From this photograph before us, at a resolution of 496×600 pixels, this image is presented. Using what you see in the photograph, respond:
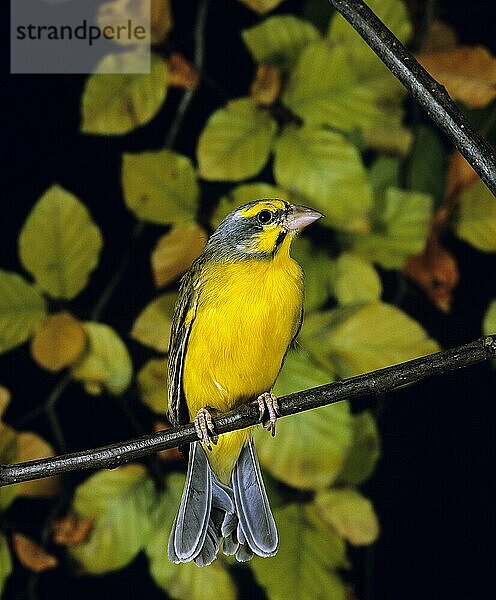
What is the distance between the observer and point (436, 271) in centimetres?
121

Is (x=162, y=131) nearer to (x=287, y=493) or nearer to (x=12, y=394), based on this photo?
(x=12, y=394)

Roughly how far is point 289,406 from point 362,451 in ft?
2.31

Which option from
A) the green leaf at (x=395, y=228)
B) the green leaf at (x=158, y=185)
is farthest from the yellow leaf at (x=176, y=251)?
the green leaf at (x=395, y=228)

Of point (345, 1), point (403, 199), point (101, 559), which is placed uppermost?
point (345, 1)

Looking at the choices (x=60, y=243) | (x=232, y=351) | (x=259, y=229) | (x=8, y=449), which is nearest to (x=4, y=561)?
(x=8, y=449)

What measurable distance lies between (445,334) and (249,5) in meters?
0.51

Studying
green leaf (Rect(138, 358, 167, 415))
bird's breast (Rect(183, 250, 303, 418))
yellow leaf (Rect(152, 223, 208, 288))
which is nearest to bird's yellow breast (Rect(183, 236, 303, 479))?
bird's breast (Rect(183, 250, 303, 418))

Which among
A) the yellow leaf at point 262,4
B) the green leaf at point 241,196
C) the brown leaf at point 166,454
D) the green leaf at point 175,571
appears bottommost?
the green leaf at point 175,571

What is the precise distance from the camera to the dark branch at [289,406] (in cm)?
49

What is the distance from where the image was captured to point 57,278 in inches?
44.1

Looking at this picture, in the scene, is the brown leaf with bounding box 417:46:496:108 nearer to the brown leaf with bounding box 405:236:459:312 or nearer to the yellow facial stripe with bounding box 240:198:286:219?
the brown leaf with bounding box 405:236:459:312

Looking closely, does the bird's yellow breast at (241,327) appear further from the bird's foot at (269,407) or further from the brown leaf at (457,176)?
the brown leaf at (457,176)

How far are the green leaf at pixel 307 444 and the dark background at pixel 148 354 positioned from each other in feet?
0.41

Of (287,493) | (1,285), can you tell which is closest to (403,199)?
(287,493)
